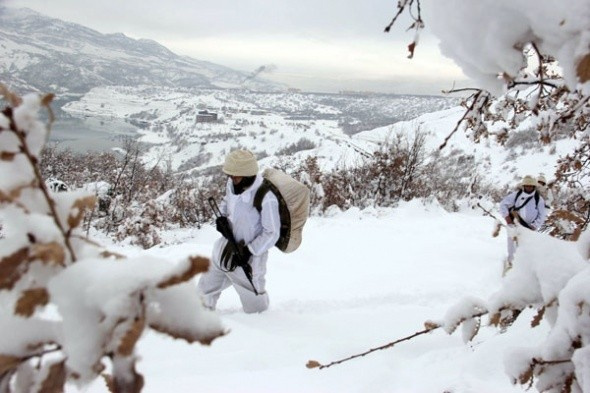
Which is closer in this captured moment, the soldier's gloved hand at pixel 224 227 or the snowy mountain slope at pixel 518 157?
the soldier's gloved hand at pixel 224 227

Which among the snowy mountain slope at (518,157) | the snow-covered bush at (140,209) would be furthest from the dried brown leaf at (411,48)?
the snowy mountain slope at (518,157)

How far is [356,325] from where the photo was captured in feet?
12.0

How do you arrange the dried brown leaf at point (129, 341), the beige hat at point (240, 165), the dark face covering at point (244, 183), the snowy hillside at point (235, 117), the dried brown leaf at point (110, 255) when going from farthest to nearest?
the snowy hillside at point (235, 117)
the dark face covering at point (244, 183)
the beige hat at point (240, 165)
the dried brown leaf at point (110, 255)
the dried brown leaf at point (129, 341)

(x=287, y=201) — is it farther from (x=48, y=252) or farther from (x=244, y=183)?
(x=48, y=252)

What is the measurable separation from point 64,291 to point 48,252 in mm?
59

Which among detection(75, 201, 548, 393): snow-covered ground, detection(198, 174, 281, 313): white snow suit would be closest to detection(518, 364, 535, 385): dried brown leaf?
detection(75, 201, 548, 393): snow-covered ground

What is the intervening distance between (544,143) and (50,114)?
2474 mm

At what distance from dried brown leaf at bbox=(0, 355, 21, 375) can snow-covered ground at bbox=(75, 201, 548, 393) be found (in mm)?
209

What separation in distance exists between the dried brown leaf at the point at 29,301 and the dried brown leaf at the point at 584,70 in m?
0.93

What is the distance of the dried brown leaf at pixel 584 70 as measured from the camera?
2.33ft

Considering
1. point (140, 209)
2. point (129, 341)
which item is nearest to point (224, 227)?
point (129, 341)

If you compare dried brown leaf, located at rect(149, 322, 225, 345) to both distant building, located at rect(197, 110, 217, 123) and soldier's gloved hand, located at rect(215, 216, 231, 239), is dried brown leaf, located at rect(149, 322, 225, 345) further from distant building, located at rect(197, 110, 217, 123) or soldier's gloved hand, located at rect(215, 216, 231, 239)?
distant building, located at rect(197, 110, 217, 123)

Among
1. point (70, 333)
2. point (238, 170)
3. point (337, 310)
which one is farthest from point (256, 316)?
point (70, 333)

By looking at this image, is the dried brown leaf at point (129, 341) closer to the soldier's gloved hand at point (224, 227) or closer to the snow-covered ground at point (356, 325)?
the snow-covered ground at point (356, 325)
